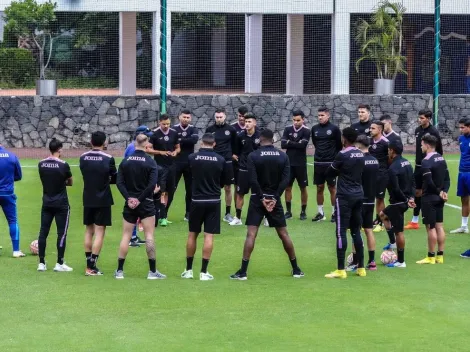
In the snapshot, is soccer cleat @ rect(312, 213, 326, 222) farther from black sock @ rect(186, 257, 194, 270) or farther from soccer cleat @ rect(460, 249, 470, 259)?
black sock @ rect(186, 257, 194, 270)

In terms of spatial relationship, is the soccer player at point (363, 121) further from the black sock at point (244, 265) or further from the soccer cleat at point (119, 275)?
the soccer cleat at point (119, 275)

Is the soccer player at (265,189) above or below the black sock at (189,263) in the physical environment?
above

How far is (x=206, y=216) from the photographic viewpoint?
1429 centimetres

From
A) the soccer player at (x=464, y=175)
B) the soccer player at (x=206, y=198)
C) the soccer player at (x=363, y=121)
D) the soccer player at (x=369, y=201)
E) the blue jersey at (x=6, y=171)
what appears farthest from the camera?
the soccer player at (x=363, y=121)

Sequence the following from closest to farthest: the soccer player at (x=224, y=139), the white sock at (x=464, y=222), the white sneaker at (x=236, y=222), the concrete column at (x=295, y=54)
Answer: the white sock at (x=464, y=222) → the white sneaker at (x=236, y=222) → the soccer player at (x=224, y=139) → the concrete column at (x=295, y=54)

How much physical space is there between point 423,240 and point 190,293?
5929mm

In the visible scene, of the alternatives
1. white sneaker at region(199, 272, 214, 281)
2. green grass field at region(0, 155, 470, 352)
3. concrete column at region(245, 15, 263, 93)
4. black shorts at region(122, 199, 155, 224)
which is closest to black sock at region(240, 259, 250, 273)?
green grass field at region(0, 155, 470, 352)

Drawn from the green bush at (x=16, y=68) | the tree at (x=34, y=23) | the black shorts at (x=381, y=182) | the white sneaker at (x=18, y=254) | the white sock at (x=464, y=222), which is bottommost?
the white sneaker at (x=18, y=254)

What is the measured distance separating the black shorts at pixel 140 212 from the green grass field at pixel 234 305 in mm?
865

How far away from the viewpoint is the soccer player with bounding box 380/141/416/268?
15266mm

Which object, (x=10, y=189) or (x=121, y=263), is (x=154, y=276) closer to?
(x=121, y=263)

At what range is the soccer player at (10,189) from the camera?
1584cm

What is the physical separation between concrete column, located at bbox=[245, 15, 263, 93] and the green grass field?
1427 centimetres

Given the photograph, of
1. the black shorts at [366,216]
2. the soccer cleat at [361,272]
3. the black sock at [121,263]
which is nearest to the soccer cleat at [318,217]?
the black shorts at [366,216]
